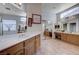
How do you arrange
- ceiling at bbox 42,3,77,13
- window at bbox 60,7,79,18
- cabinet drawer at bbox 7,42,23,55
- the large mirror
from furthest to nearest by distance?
window at bbox 60,7,79,18 < ceiling at bbox 42,3,77,13 < the large mirror < cabinet drawer at bbox 7,42,23,55

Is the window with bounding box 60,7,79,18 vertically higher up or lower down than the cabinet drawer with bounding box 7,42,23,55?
higher up

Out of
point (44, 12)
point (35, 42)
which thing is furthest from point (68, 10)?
point (35, 42)

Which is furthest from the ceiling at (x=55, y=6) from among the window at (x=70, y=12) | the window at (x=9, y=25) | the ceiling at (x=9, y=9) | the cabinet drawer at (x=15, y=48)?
the cabinet drawer at (x=15, y=48)

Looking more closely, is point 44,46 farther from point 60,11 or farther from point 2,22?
point 2,22

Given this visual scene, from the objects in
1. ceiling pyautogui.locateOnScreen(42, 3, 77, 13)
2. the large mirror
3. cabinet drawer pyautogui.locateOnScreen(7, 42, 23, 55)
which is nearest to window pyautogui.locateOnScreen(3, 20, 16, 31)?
the large mirror

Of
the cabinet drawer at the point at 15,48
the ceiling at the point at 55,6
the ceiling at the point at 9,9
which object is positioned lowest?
the cabinet drawer at the point at 15,48

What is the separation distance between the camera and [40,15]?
9.36ft

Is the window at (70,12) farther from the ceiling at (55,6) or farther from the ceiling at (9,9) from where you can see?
the ceiling at (9,9)

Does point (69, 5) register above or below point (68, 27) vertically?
above

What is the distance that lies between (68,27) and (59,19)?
292 millimetres

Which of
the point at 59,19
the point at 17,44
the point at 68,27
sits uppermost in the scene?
the point at 59,19

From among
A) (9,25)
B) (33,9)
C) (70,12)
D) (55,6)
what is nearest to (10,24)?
(9,25)

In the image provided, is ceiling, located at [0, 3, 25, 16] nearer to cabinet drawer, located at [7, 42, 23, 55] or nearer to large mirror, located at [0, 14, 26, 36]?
large mirror, located at [0, 14, 26, 36]

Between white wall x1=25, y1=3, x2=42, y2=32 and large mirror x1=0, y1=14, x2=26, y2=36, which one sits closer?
large mirror x1=0, y1=14, x2=26, y2=36
